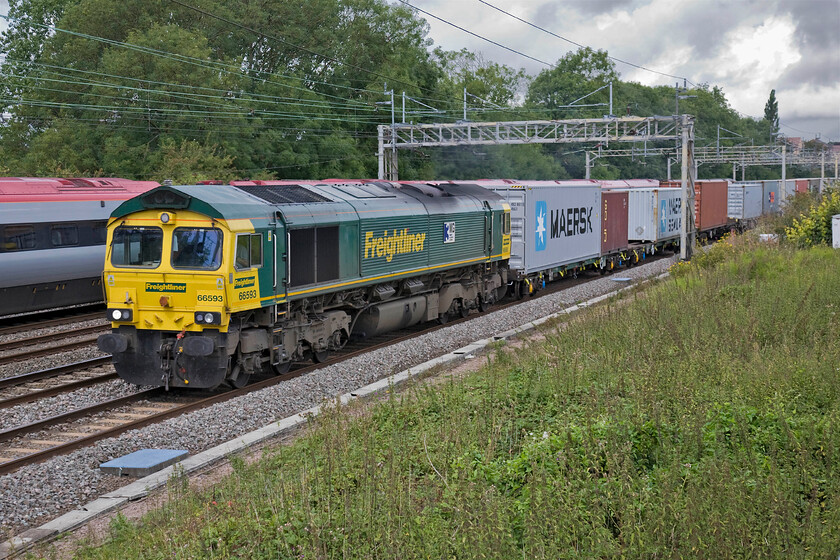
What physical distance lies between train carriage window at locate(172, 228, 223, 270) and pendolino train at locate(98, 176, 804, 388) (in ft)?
0.06

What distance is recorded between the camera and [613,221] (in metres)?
31.2

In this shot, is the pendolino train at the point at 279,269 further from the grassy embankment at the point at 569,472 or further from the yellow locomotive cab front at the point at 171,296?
the grassy embankment at the point at 569,472

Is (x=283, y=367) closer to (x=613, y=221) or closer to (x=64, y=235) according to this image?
(x=64, y=235)

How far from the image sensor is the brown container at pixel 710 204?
39.2 m

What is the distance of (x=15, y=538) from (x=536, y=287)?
19.5 metres

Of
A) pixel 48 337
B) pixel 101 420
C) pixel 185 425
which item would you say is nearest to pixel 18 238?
pixel 48 337

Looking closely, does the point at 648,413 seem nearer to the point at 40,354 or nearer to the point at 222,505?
the point at 222,505

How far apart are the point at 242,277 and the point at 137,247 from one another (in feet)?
5.87

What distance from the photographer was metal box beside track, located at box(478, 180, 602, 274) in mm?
23703

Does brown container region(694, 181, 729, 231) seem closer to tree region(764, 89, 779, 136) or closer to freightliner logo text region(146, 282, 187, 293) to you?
freightliner logo text region(146, 282, 187, 293)

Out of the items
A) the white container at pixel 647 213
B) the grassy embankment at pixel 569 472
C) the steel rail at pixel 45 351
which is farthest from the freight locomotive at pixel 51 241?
the white container at pixel 647 213

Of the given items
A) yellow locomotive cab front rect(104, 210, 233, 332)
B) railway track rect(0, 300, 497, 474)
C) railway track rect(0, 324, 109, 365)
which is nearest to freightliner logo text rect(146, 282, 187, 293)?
yellow locomotive cab front rect(104, 210, 233, 332)

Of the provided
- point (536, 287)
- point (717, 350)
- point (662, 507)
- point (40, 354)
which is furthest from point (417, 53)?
point (662, 507)

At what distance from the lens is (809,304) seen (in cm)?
1273
